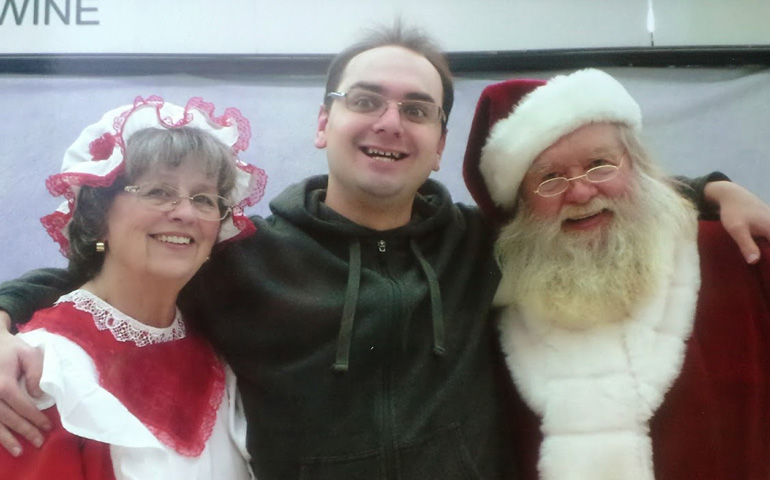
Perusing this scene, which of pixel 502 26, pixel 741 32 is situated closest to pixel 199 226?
pixel 502 26

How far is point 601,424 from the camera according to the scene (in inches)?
46.7

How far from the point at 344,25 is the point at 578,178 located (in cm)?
113

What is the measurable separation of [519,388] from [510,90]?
72 centimetres

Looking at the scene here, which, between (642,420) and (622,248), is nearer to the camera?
(642,420)

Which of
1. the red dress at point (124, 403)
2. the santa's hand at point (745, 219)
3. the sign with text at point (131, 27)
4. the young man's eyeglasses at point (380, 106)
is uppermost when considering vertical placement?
the sign with text at point (131, 27)

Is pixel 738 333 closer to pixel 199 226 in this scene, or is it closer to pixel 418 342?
pixel 418 342

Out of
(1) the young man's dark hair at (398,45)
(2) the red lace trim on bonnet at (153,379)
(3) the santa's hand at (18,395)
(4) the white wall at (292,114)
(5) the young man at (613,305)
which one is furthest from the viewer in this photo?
(4) the white wall at (292,114)

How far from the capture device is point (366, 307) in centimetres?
126

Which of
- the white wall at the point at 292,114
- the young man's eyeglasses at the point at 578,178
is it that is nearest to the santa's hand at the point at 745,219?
the young man's eyeglasses at the point at 578,178

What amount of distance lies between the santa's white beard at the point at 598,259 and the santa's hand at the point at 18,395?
96 centimetres

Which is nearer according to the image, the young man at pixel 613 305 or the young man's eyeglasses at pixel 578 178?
the young man at pixel 613 305

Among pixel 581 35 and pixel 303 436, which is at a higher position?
pixel 581 35

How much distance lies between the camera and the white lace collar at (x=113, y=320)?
112 cm

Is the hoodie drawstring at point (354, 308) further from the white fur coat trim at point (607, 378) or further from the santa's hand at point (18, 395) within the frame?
the santa's hand at point (18, 395)
